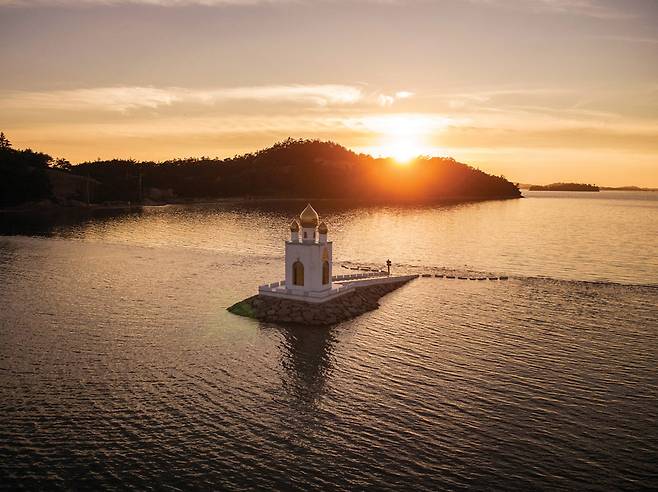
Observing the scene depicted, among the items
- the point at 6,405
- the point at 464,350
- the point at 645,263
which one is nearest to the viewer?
the point at 6,405

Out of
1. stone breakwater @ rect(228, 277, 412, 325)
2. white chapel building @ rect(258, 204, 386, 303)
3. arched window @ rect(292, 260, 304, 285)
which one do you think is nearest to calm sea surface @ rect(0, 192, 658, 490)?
stone breakwater @ rect(228, 277, 412, 325)

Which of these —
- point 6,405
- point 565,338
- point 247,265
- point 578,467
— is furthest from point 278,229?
point 578,467

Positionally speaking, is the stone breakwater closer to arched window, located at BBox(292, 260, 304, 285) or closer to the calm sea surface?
the calm sea surface

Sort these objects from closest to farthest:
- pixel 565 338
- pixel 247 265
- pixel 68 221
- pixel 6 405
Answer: pixel 6 405
pixel 565 338
pixel 247 265
pixel 68 221

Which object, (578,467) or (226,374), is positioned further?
(226,374)

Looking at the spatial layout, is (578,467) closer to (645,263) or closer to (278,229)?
(645,263)
